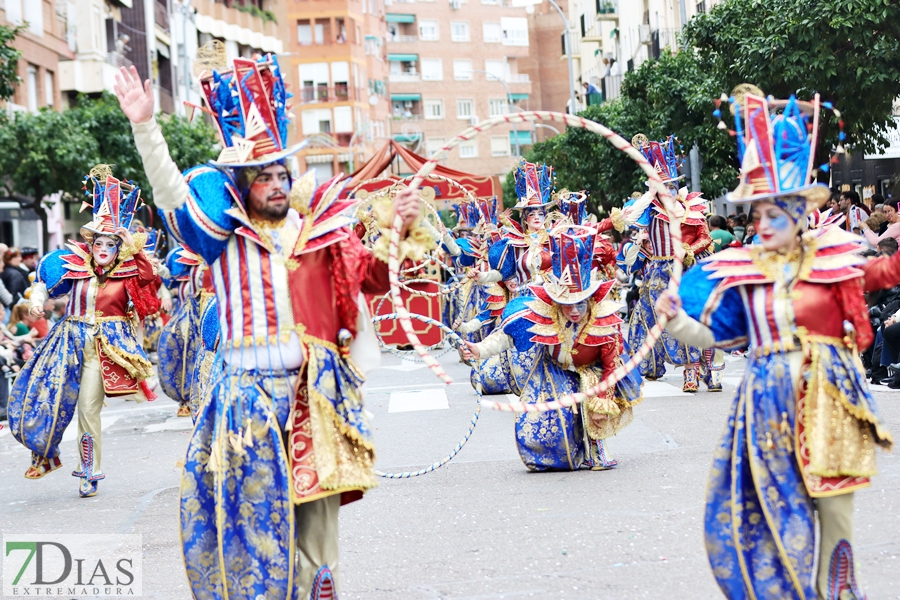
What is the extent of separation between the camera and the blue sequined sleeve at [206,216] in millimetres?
5477

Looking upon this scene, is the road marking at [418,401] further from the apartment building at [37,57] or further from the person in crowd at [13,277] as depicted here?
the apartment building at [37,57]

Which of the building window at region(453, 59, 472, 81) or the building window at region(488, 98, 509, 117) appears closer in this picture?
the building window at region(453, 59, 472, 81)

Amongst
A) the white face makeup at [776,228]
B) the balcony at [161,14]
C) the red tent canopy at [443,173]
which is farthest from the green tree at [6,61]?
the balcony at [161,14]

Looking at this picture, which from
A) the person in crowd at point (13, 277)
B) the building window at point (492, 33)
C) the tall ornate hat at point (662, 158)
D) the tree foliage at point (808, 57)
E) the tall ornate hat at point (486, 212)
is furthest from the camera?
the building window at point (492, 33)

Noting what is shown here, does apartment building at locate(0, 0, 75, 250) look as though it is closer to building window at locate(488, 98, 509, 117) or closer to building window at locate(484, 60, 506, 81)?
building window at locate(488, 98, 509, 117)

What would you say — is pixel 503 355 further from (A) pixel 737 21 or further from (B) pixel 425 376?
(A) pixel 737 21

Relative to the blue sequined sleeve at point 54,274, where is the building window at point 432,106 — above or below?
above

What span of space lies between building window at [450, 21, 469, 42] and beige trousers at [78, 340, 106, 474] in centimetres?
9140

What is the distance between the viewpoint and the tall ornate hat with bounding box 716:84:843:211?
5.37 meters

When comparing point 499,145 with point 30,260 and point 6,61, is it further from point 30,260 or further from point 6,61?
point 30,260

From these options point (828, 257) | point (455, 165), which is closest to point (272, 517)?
point (828, 257)

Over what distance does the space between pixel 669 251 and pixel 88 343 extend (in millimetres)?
6197

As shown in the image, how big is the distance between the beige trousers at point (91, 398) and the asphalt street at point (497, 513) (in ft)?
1.48

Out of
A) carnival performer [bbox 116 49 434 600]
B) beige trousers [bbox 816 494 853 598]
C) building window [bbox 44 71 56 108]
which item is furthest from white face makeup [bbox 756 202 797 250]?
building window [bbox 44 71 56 108]
